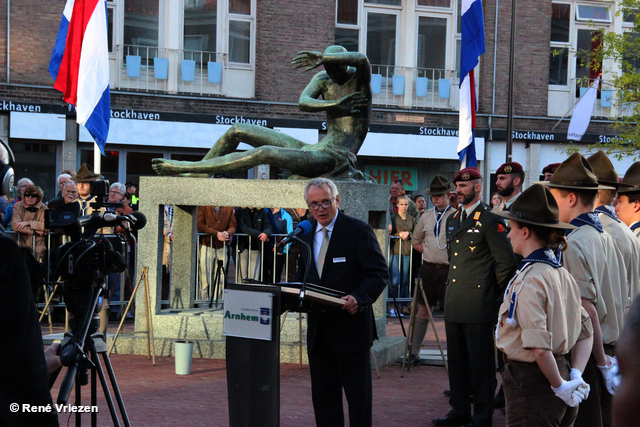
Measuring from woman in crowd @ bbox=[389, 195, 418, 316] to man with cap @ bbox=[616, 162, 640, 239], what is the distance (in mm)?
6926

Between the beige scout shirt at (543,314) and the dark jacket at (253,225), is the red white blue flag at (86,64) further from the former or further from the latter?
the beige scout shirt at (543,314)

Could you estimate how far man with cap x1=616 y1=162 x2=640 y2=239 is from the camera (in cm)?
568

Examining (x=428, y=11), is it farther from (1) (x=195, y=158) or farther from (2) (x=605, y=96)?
(1) (x=195, y=158)

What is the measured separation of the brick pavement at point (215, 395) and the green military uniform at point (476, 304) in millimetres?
474

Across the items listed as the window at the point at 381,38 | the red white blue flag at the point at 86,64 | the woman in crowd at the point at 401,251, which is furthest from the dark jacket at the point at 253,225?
the window at the point at 381,38

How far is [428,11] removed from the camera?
76.4 feet

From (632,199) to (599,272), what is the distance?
1498mm

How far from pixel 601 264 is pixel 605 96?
70.2 feet

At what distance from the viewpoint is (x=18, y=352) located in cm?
216

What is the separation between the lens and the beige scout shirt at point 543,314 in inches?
152

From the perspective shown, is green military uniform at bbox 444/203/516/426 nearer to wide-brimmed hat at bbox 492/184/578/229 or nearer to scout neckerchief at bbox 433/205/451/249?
wide-brimmed hat at bbox 492/184/578/229

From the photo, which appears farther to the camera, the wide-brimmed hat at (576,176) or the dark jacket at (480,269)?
the dark jacket at (480,269)

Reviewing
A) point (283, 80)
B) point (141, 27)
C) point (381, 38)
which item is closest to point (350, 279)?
point (283, 80)

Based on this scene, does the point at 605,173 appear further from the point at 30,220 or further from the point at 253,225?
the point at 30,220
